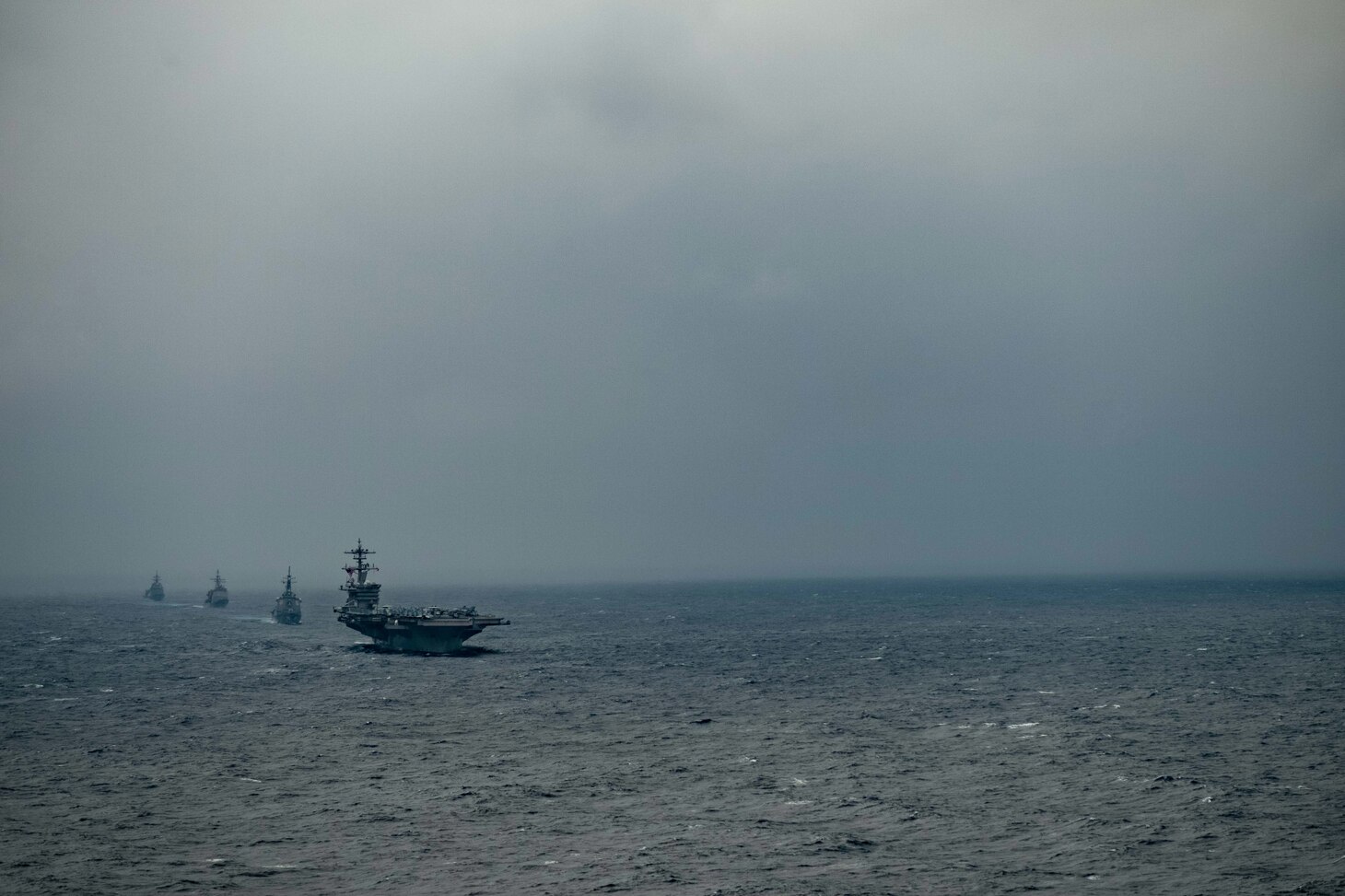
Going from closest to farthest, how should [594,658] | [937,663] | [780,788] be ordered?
[780,788] < [937,663] < [594,658]

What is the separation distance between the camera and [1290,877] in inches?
1711

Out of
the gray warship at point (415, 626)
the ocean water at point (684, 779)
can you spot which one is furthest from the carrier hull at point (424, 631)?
the ocean water at point (684, 779)

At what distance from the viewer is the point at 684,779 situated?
6181 centimetres

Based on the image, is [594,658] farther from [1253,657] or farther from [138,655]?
[1253,657]

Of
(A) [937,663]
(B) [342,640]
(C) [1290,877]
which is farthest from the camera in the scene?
(B) [342,640]

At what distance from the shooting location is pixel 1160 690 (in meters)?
95.6

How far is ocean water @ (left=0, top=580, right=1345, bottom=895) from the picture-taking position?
4553 centimetres

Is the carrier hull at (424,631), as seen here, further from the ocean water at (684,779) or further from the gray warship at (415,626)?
the ocean water at (684,779)

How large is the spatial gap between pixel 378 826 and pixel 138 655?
106 m

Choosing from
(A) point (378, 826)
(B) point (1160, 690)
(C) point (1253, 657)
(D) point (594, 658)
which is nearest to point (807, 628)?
(D) point (594, 658)

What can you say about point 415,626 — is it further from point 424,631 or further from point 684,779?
point 684,779

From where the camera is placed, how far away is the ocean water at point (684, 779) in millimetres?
45531

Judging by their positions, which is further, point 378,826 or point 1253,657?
point 1253,657

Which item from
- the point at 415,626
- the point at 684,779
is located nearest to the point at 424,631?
the point at 415,626
